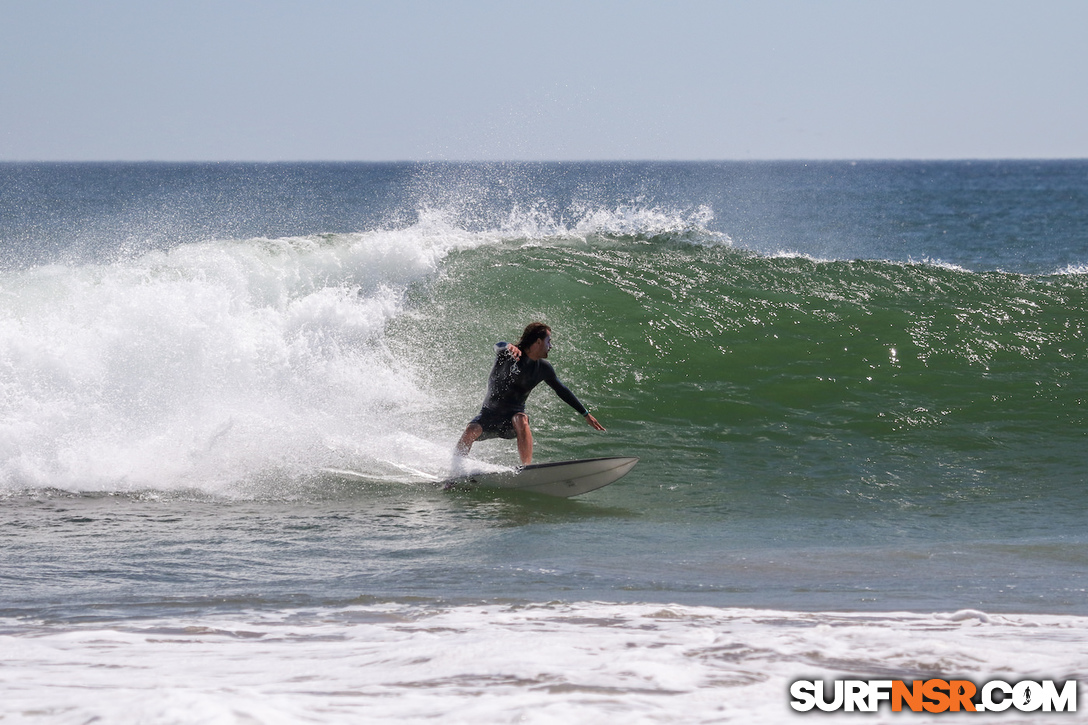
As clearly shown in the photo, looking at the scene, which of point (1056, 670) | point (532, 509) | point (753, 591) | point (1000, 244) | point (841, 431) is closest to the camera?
point (1056, 670)

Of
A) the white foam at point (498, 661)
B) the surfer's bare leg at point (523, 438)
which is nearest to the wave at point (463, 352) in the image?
the surfer's bare leg at point (523, 438)

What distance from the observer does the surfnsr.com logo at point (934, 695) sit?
3322 mm

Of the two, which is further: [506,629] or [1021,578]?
[1021,578]

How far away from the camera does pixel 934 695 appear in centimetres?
342

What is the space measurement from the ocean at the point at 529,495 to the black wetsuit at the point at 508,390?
62cm

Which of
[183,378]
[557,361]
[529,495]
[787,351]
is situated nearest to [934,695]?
[529,495]

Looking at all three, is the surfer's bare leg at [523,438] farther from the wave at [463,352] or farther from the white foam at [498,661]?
the white foam at [498,661]

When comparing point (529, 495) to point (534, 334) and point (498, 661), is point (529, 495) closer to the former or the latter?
point (534, 334)

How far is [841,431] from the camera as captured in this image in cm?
944

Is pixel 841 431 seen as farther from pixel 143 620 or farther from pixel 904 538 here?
pixel 143 620

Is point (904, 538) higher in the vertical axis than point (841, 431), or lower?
lower

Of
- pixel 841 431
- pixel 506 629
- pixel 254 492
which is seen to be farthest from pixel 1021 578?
pixel 254 492

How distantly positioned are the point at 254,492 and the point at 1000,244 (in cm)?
3347

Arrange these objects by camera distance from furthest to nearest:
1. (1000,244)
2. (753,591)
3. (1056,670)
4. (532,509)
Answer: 1. (1000,244)
2. (532,509)
3. (753,591)
4. (1056,670)
